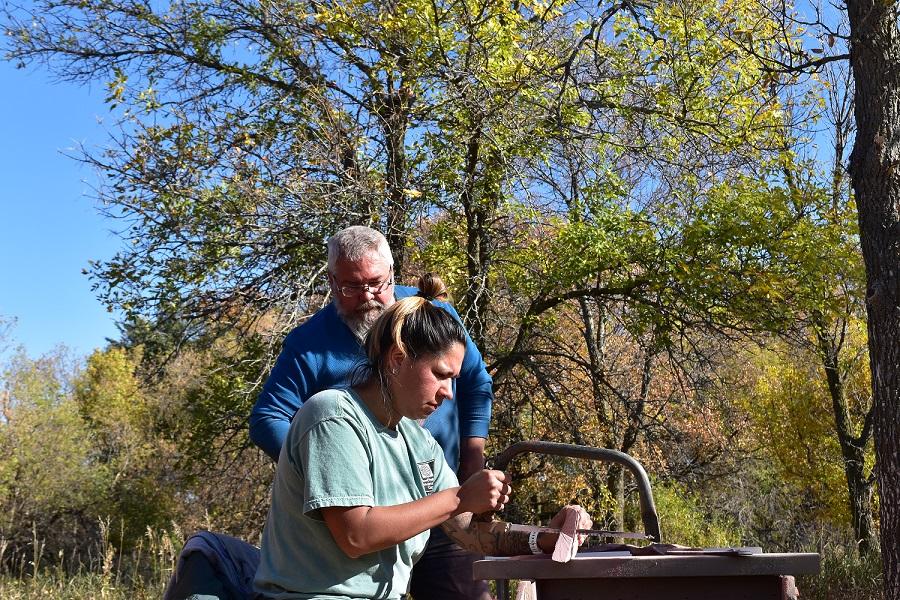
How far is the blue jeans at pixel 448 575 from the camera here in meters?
3.09

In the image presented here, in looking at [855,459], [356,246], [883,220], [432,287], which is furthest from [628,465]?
[855,459]

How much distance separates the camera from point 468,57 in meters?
10.6

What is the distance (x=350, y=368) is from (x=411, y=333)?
1.03 m

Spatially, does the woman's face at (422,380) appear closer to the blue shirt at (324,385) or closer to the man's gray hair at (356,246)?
the blue shirt at (324,385)

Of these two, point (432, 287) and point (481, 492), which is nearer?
point (481, 492)

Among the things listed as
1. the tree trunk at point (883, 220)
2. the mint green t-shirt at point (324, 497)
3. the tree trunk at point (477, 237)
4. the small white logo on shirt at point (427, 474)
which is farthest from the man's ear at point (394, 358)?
the tree trunk at point (477, 237)

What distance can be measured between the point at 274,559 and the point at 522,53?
9.58m

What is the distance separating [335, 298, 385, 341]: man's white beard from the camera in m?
3.30

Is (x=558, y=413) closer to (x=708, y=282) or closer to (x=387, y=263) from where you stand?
(x=708, y=282)

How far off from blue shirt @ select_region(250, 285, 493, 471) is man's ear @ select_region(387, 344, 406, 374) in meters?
0.99

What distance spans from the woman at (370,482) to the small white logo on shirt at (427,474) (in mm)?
23

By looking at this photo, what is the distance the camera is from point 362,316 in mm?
3311

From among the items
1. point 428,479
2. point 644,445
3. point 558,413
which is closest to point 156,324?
point 558,413

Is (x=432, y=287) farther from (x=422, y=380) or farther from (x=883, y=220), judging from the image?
(x=883, y=220)
